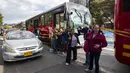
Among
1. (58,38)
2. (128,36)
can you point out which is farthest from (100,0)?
(128,36)

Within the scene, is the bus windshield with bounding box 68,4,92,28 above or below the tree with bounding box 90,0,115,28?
below

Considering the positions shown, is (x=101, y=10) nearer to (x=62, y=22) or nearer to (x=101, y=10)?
(x=101, y=10)

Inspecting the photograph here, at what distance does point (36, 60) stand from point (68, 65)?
195 centimetres

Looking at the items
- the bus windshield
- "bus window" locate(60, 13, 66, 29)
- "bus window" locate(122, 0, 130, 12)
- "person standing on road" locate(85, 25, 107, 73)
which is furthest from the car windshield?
"bus window" locate(122, 0, 130, 12)

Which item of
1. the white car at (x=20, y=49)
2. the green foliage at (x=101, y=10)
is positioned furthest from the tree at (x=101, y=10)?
the white car at (x=20, y=49)

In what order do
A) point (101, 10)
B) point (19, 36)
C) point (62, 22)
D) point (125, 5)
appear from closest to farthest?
point (125, 5)
point (19, 36)
point (62, 22)
point (101, 10)

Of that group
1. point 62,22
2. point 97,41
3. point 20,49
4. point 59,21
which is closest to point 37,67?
point 20,49

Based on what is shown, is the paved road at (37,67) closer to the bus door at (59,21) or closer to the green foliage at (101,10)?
the bus door at (59,21)

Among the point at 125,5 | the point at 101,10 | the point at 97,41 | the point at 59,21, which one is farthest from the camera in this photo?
the point at 101,10

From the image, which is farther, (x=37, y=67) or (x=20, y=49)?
(x=20, y=49)

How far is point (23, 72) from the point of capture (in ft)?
21.7

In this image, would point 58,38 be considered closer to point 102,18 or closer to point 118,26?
point 118,26

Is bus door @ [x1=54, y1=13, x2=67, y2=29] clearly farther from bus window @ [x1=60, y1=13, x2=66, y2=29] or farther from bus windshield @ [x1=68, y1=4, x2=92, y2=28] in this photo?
bus windshield @ [x1=68, y1=4, x2=92, y2=28]

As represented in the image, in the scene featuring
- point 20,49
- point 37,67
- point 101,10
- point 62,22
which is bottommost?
point 37,67
